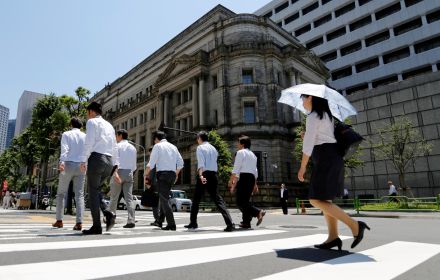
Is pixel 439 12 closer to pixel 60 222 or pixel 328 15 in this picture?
pixel 328 15

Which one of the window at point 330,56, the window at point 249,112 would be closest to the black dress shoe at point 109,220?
the window at point 249,112

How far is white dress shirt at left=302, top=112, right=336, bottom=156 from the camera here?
3582 millimetres

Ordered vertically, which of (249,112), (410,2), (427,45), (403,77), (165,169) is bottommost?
(165,169)

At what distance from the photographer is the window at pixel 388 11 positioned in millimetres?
47312

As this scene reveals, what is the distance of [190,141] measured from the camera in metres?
36.0

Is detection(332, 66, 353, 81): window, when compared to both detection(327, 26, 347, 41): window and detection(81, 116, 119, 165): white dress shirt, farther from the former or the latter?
detection(81, 116, 119, 165): white dress shirt

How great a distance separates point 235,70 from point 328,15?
30.9 metres

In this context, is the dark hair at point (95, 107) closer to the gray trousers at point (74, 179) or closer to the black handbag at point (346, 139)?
the gray trousers at point (74, 179)

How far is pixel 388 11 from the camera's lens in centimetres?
4803

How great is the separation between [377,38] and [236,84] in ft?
95.1

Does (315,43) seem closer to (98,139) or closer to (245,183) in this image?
(245,183)

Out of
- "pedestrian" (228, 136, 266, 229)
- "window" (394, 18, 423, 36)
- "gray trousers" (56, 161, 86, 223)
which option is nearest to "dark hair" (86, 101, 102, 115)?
"gray trousers" (56, 161, 86, 223)

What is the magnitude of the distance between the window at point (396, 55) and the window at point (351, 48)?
4.61 metres

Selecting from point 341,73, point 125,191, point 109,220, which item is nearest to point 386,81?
point 341,73
